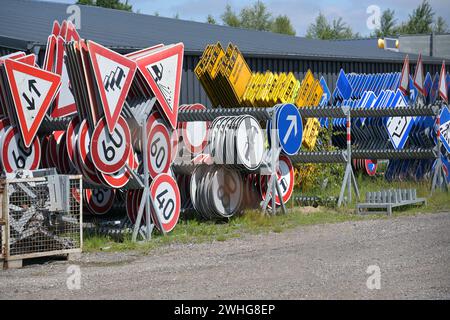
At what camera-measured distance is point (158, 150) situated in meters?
12.7

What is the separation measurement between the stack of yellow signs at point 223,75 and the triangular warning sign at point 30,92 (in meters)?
5.89

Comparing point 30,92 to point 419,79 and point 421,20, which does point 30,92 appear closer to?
point 419,79

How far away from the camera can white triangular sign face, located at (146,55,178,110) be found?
1267 centimetres

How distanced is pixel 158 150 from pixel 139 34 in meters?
10.3

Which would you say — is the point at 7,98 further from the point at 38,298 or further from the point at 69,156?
the point at 38,298

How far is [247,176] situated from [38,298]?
6844 mm

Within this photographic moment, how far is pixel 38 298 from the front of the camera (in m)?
8.33

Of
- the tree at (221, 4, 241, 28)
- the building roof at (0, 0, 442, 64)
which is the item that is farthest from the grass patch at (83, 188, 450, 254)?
the tree at (221, 4, 241, 28)

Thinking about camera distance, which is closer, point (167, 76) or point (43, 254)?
point (43, 254)

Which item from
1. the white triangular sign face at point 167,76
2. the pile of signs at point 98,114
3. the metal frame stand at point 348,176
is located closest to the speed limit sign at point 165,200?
the pile of signs at point 98,114

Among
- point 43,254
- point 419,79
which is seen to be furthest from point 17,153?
point 419,79

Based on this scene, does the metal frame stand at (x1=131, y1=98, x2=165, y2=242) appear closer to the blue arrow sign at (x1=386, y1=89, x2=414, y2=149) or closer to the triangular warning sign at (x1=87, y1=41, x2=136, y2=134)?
the triangular warning sign at (x1=87, y1=41, x2=136, y2=134)

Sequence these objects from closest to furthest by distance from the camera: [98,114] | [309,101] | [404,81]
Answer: [98,114]
[309,101]
[404,81]
